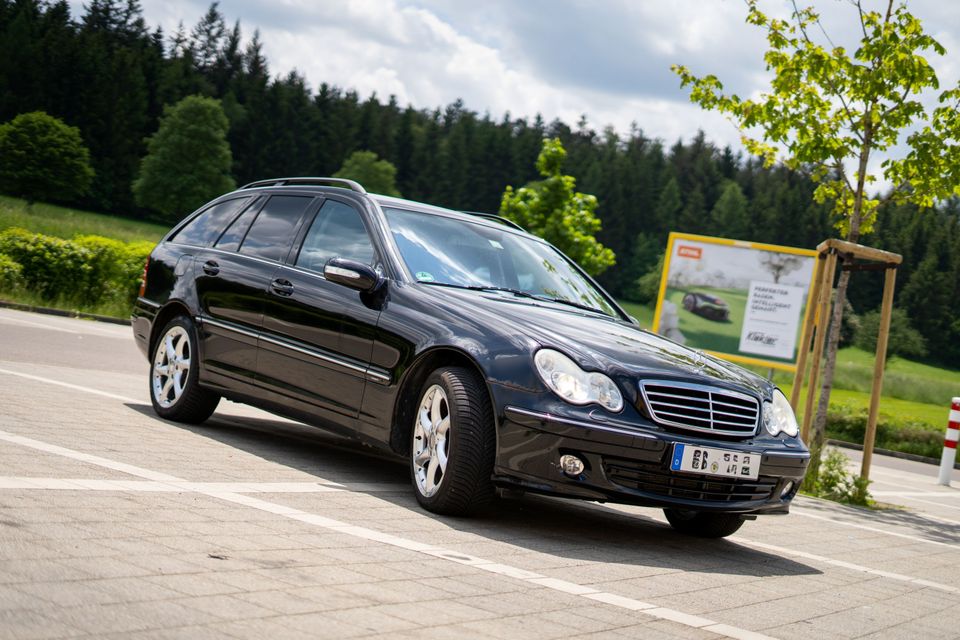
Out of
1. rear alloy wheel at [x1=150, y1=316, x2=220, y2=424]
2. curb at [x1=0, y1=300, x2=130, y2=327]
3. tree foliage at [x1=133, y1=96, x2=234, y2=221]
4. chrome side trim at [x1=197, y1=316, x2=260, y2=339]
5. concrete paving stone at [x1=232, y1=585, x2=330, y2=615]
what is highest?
tree foliage at [x1=133, y1=96, x2=234, y2=221]

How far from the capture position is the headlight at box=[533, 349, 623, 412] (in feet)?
17.4

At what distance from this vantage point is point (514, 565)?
4754mm

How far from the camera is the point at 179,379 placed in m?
7.81

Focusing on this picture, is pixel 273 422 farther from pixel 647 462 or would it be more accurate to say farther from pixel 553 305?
pixel 647 462

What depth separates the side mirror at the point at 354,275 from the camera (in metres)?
6.21

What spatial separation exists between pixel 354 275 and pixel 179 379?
225 centimetres

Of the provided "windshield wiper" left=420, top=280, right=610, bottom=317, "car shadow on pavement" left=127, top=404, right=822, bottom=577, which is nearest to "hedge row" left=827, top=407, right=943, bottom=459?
"car shadow on pavement" left=127, top=404, right=822, bottom=577

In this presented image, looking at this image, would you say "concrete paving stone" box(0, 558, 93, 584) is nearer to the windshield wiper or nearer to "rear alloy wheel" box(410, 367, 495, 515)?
"rear alloy wheel" box(410, 367, 495, 515)

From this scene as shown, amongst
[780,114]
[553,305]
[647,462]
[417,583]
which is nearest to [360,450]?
[553,305]

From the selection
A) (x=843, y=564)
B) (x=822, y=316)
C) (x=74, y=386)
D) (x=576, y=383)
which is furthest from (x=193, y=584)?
(x=822, y=316)

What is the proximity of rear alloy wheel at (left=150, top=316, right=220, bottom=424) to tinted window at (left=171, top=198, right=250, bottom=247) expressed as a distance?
0.66 m

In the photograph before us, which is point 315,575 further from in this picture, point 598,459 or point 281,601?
point 598,459

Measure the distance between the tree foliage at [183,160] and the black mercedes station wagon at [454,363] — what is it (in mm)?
95544

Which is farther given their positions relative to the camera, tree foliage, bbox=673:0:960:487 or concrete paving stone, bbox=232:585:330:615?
tree foliage, bbox=673:0:960:487
